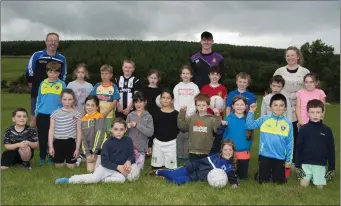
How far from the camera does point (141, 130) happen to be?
8.70 m

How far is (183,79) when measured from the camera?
9531 millimetres

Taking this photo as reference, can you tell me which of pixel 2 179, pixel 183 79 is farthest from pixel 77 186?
pixel 183 79

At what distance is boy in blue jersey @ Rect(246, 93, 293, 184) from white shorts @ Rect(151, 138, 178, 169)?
1.73 meters

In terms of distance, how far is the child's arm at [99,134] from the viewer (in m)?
8.84

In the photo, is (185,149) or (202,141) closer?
(202,141)

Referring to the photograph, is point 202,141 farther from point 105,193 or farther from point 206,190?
point 105,193

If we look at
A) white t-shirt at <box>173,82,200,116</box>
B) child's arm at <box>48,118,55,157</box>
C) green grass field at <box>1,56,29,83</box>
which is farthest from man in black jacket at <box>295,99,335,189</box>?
green grass field at <box>1,56,29,83</box>

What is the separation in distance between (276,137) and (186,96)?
7.56 feet

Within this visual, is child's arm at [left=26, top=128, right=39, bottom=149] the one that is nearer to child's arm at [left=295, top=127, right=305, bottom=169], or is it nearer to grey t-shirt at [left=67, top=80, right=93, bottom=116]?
grey t-shirt at [left=67, top=80, right=93, bottom=116]

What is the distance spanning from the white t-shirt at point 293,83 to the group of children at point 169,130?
0.25 meters

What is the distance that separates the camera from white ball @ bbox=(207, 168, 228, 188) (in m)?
7.46

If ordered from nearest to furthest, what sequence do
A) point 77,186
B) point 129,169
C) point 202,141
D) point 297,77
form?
1. point 77,186
2. point 129,169
3. point 202,141
4. point 297,77

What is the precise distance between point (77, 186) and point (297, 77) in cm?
525

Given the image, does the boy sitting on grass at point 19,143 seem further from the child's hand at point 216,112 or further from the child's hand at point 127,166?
the child's hand at point 216,112
